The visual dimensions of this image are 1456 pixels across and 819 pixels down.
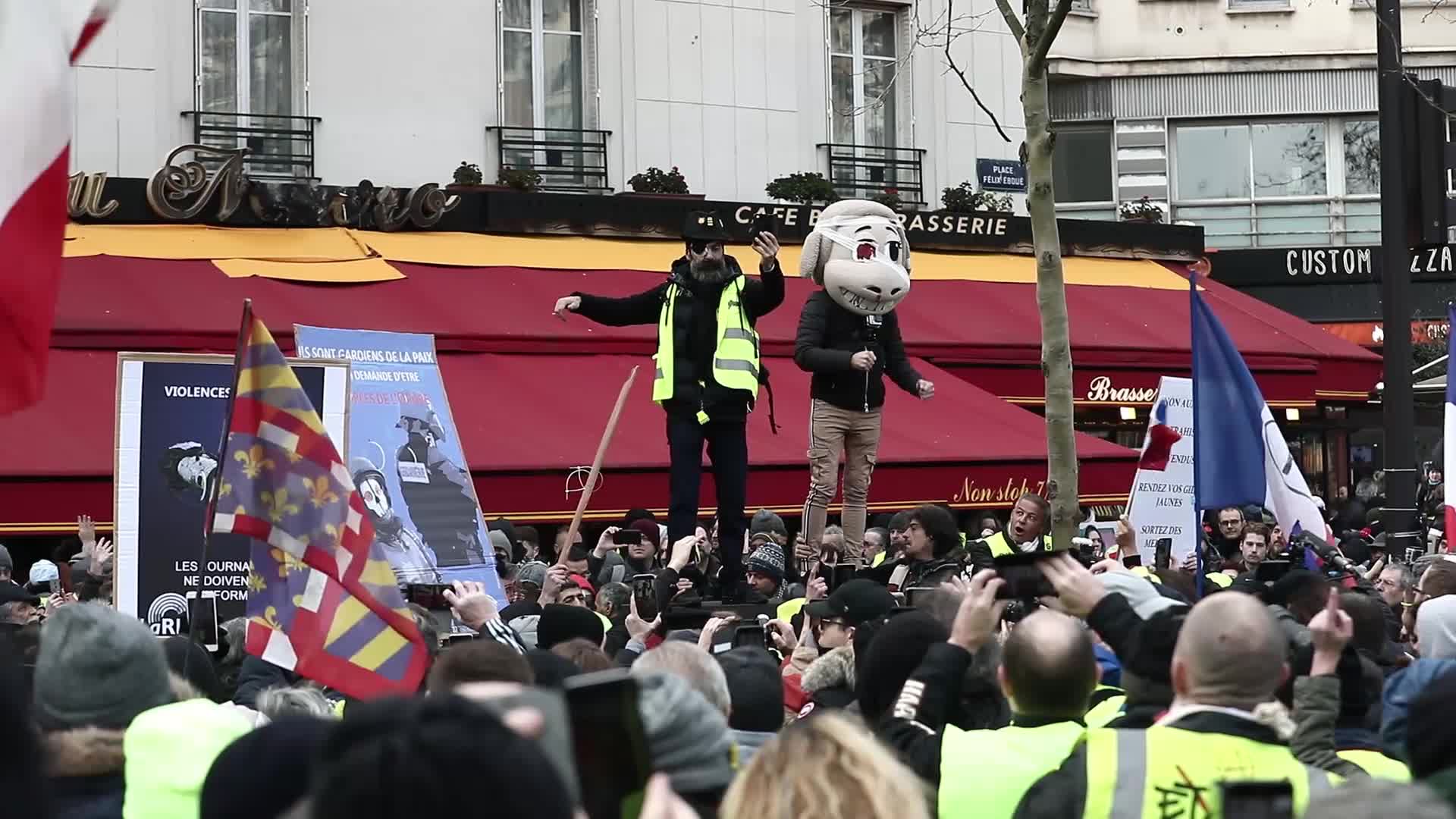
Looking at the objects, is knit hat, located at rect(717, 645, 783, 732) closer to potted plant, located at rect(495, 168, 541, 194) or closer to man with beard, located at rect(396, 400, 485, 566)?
man with beard, located at rect(396, 400, 485, 566)

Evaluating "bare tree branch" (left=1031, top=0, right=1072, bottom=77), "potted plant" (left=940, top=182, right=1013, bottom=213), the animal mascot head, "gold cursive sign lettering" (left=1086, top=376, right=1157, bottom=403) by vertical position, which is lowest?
"gold cursive sign lettering" (left=1086, top=376, right=1157, bottom=403)

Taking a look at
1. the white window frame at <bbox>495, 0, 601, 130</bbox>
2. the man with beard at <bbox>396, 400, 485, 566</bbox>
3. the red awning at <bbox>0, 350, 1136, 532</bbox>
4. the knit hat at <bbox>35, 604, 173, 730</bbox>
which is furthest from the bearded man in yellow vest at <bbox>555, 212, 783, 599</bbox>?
the white window frame at <bbox>495, 0, 601, 130</bbox>

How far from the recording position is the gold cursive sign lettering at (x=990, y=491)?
18.3m

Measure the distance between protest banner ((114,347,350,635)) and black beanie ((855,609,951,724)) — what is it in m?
3.57

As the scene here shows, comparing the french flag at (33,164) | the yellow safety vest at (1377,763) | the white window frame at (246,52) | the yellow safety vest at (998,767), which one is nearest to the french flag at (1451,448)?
the yellow safety vest at (1377,763)

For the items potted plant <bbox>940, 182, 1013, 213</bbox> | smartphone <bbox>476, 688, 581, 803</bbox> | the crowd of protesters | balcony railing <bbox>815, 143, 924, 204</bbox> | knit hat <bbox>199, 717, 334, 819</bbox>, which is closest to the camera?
the crowd of protesters

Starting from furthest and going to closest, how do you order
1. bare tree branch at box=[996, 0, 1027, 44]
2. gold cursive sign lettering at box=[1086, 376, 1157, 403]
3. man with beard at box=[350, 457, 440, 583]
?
gold cursive sign lettering at box=[1086, 376, 1157, 403] < bare tree branch at box=[996, 0, 1027, 44] < man with beard at box=[350, 457, 440, 583]

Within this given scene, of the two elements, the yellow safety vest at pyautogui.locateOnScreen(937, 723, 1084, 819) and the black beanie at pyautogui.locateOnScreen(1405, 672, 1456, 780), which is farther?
the yellow safety vest at pyautogui.locateOnScreen(937, 723, 1084, 819)

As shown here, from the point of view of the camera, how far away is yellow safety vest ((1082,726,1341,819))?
417cm

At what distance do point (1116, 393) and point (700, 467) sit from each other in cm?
1150

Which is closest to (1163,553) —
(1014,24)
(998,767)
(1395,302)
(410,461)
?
(1395,302)

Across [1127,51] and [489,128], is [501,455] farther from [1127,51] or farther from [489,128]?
[1127,51]

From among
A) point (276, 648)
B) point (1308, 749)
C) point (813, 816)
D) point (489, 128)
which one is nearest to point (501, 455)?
point (489, 128)

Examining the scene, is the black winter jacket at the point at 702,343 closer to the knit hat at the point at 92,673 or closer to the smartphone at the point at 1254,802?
the knit hat at the point at 92,673
